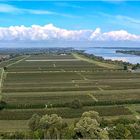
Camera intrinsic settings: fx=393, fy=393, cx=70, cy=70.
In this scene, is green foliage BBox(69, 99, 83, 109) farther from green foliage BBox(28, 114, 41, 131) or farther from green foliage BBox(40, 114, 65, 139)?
green foliage BBox(40, 114, 65, 139)

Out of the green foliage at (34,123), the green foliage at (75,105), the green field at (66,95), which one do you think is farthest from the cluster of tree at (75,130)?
the green foliage at (75,105)

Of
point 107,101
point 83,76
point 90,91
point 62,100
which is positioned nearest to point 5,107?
point 62,100

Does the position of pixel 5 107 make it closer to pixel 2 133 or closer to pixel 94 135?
pixel 2 133

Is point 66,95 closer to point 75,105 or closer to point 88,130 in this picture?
point 75,105

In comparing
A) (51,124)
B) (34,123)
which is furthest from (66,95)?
(51,124)

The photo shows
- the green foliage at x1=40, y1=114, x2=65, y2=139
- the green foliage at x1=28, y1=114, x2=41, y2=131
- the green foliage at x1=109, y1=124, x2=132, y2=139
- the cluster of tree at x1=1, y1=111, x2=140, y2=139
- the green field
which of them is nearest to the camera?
the cluster of tree at x1=1, y1=111, x2=140, y2=139

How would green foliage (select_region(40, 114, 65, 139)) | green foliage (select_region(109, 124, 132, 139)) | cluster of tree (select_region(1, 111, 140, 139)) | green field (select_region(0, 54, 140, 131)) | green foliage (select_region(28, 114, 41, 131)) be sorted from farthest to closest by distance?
green field (select_region(0, 54, 140, 131)), green foliage (select_region(28, 114, 41, 131)), green foliage (select_region(40, 114, 65, 139)), green foliage (select_region(109, 124, 132, 139)), cluster of tree (select_region(1, 111, 140, 139))

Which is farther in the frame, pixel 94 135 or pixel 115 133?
pixel 115 133

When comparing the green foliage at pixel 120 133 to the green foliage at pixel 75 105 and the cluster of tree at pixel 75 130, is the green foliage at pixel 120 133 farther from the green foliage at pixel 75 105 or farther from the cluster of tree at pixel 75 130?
the green foliage at pixel 75 105

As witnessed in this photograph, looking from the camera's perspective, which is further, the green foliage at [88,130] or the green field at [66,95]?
the green field at [66,95]

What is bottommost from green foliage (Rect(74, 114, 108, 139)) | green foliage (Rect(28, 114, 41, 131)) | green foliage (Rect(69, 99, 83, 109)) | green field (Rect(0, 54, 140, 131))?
green field (Rect(0, 54, 140, 131))

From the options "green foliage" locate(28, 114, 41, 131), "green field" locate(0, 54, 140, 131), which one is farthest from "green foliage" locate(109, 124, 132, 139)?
"green field" locate(0, 54, 140, 131)
